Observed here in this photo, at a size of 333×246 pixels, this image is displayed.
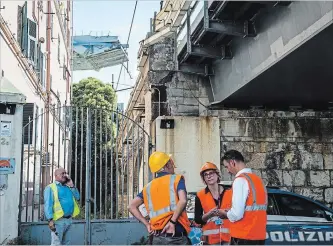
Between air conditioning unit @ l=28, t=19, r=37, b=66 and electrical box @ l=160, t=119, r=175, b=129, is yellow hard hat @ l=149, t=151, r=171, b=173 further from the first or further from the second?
air conditioning unit @ l=28, t=19, r=37, b=66

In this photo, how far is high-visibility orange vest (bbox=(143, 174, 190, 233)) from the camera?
4.95m

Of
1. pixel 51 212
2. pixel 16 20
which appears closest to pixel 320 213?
pixel 51 212

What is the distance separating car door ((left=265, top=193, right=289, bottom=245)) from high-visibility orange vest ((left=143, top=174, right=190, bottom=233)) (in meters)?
2.82

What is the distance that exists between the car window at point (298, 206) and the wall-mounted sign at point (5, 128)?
4683 millimetres

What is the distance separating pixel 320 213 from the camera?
27.5ft

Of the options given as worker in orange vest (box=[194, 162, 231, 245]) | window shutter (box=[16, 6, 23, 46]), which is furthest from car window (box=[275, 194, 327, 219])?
window shutter (box=[16, 6, 23, 46])

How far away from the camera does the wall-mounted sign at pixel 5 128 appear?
824 cm

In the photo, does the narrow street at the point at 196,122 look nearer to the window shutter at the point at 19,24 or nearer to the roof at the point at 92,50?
the window shutter at the point at 19,24

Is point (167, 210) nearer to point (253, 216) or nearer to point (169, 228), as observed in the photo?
point (169, 228)

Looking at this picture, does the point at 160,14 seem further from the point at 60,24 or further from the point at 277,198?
the point at 60,24

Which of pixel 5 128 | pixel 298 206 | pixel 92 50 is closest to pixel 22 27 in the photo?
pixel 5 128

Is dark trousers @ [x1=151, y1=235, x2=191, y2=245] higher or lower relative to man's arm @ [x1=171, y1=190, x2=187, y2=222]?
lower

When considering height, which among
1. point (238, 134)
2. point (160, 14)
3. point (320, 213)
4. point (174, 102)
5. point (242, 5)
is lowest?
point (320, 213)

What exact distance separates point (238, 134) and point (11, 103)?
5.76 metres
